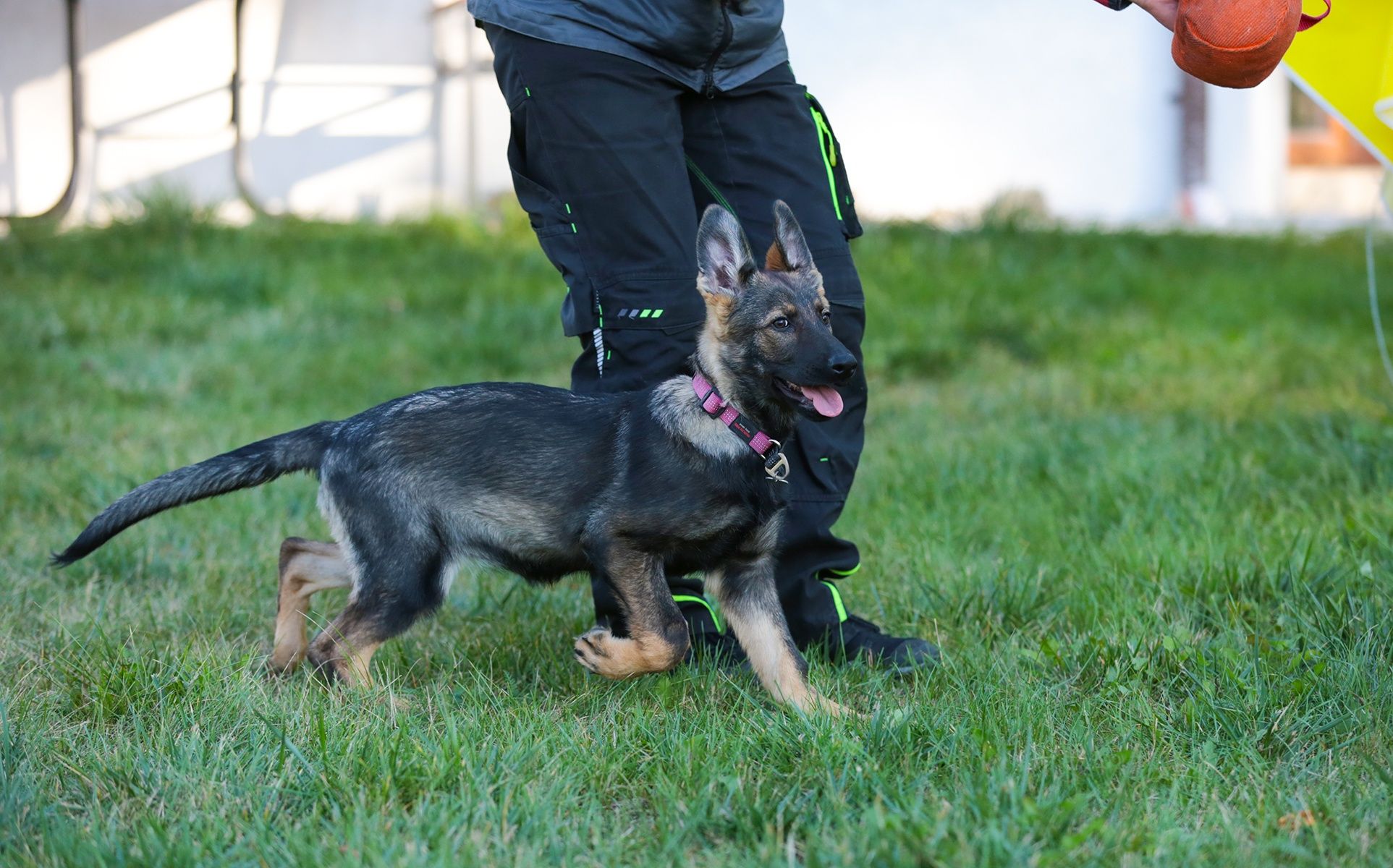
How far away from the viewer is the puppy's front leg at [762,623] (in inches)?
117

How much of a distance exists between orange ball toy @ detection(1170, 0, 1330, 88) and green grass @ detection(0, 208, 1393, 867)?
1.36 metres

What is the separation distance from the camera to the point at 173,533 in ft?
14.8

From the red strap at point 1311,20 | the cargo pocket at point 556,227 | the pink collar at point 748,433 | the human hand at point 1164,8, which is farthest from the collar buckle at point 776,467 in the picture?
the red strap at point 1311,20

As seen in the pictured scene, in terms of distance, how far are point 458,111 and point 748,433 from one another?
8263mm

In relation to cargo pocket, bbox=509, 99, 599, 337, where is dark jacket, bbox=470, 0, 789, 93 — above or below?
above

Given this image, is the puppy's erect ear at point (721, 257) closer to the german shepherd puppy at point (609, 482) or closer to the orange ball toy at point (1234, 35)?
the german shepherd puppy at point (609, 482)

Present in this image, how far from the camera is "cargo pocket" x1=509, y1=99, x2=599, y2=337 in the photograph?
10.4 ft

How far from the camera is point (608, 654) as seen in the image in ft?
9.53

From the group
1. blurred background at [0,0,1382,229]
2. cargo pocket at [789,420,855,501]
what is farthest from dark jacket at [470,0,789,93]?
A: blurred background at [0,0,1382,229]

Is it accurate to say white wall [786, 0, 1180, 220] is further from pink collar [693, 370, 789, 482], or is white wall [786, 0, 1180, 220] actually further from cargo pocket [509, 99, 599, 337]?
pink collar [693, 370, 789, 482]

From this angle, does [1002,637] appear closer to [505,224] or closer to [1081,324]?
[1081,324]

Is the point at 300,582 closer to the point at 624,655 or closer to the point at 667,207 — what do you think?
the point at 624,655

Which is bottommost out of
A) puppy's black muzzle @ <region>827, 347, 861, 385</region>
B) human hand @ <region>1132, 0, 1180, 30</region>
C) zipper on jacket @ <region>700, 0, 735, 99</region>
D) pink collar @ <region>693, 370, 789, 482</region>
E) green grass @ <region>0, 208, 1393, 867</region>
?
green grass @ <region>0, 208, 1393, 867</region>

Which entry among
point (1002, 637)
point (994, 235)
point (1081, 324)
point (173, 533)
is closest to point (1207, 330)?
point (1081, 324)
